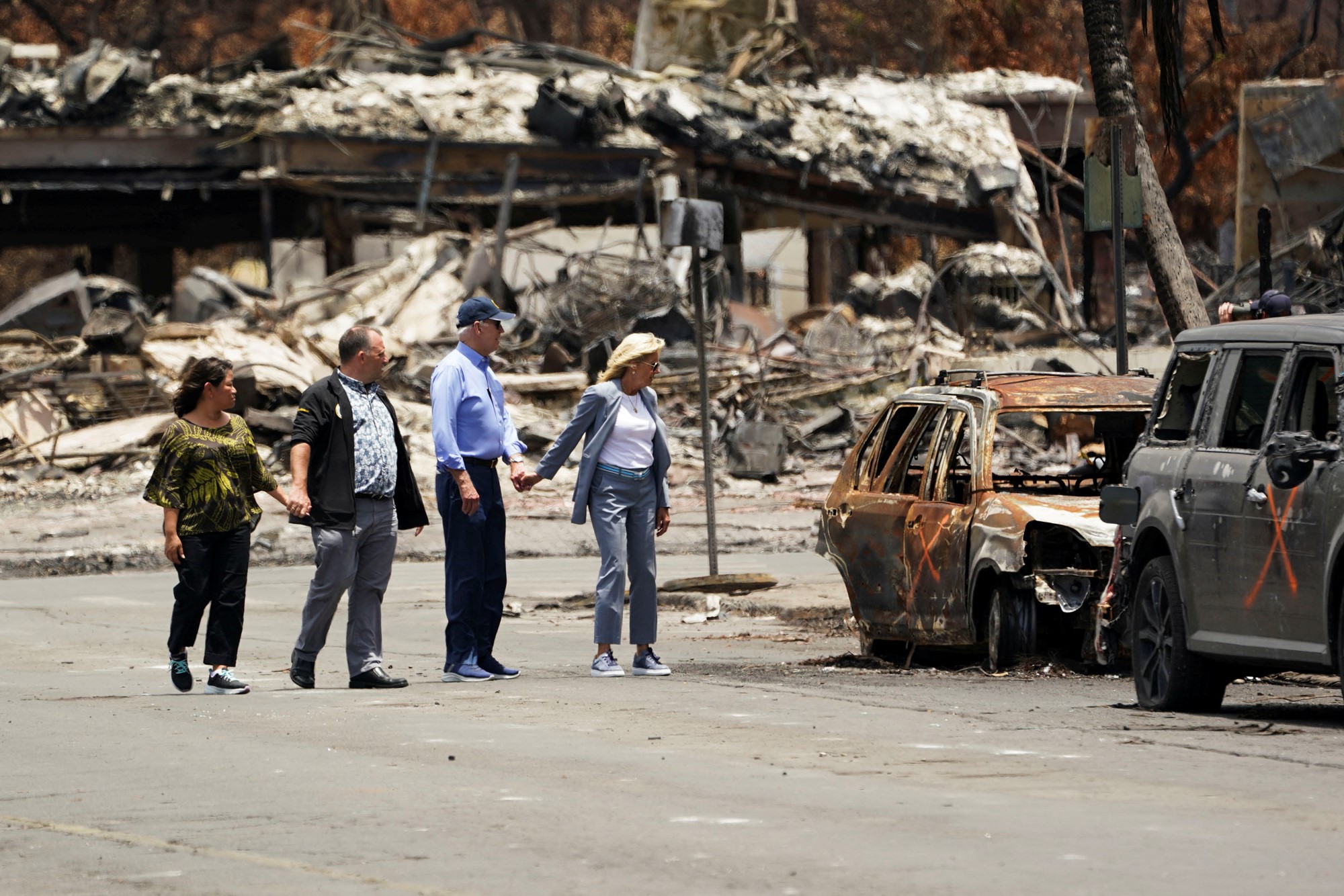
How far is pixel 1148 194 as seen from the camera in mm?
16906

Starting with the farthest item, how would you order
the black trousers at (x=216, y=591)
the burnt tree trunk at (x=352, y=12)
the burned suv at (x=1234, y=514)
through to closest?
the burnt tree trunk at (x=352, y=12), the black trousers at (x=216, y=591), the burned suv at (x=1234, y=514)

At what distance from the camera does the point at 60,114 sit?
3572 cm

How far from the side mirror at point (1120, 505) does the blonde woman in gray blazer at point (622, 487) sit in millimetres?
2547

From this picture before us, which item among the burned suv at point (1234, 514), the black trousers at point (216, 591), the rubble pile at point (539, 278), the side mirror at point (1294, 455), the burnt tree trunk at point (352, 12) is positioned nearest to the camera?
the side mirror at point (1294, 455)

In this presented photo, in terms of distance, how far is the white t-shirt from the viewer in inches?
467

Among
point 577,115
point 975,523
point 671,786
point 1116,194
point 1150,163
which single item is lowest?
point 671,786

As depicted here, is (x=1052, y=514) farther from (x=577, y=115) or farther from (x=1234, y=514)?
(x=577, y=115)

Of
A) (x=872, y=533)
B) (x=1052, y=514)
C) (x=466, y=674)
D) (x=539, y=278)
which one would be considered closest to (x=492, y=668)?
(x=466, y=674)

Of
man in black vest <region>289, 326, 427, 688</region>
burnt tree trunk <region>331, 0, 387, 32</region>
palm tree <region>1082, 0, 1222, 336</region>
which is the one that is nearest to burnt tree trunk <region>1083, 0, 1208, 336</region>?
palm tree <region>1082, 0, 1222, 336</region>

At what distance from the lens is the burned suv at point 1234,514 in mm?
8781

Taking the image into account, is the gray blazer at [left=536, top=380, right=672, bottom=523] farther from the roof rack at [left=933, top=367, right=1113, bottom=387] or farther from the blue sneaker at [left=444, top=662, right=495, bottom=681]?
the roof rack at [left=933, top=367, right=1113, bottom=387]

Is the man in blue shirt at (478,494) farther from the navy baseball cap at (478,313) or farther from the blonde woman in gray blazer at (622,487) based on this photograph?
the blonde woman in gray blazer at (622,487)

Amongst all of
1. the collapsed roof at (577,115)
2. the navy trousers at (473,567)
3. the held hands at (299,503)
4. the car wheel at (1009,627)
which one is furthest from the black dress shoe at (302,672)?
the collapsed roof at (577,115)

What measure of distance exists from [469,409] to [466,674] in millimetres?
1397
